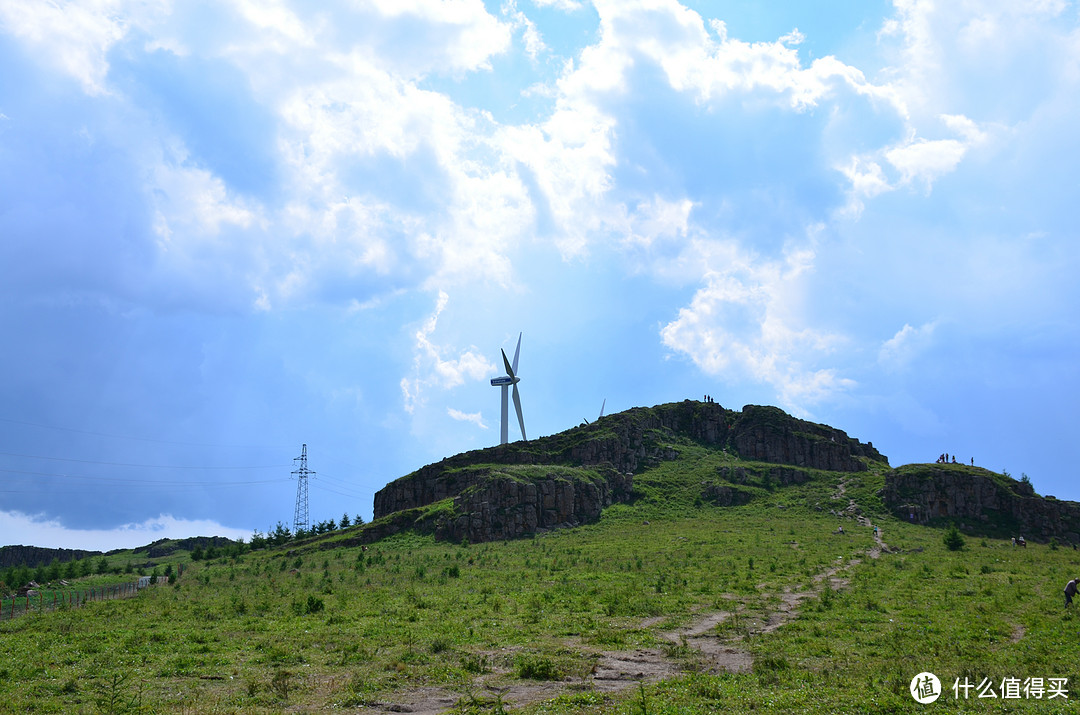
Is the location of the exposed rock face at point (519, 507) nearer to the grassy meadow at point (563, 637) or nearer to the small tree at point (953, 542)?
the grassy meadow at point (563, 637)

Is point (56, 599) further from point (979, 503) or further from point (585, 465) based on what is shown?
point (979, 503)

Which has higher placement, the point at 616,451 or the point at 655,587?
the point at 616,451

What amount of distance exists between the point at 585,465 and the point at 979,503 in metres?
69.2

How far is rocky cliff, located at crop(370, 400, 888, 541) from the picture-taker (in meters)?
105

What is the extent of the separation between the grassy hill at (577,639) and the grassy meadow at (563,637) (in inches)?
5.4

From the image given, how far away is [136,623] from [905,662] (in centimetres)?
3700

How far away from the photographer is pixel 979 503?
4350 inches

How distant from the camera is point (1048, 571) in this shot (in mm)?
52188

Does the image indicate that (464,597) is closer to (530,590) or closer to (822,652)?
(530,590)

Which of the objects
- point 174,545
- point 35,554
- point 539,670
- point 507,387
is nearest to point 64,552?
point 35,554

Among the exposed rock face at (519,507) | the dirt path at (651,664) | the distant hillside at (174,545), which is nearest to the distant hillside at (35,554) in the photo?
the distant hillside at (174,545)

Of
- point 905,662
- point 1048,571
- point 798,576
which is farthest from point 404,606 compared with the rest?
point 1048,571

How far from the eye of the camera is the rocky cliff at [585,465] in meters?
105

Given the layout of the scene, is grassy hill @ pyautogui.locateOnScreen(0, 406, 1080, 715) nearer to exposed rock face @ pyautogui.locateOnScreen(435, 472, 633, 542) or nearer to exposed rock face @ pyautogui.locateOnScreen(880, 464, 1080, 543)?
exposed rock face @ pyautogui.locateOnScreen(435, 472, 633, 542)
